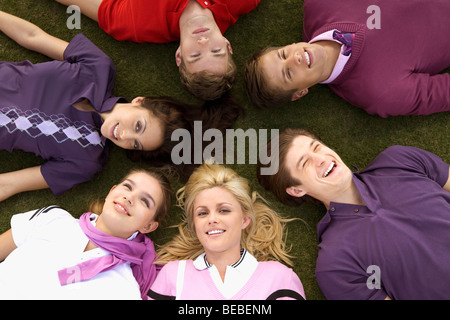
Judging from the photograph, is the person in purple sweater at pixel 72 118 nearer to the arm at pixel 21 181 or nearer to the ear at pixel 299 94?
the arm at pixel 21 181

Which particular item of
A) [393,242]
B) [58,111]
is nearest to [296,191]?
[393,242]

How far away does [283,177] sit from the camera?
2.29 meters

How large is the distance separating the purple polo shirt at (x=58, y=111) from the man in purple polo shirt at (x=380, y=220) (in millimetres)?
1265

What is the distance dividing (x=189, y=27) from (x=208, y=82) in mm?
347

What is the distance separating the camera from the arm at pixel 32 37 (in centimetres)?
245

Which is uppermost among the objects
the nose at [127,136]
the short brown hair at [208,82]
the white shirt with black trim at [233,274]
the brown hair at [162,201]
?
the short brown hair at [208,82]

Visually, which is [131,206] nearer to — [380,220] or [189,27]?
[189,27]

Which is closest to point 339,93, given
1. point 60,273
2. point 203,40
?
point 203,40

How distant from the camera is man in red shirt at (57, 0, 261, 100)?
2.16m

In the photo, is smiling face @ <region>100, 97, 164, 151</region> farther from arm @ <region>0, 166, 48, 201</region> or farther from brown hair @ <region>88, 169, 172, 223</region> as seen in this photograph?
arm @ <region>0, 166, 48, 201</region>

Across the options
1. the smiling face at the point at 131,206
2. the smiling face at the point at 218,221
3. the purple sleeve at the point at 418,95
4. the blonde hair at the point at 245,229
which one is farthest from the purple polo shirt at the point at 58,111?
the purple sleeve at the point at 418,95

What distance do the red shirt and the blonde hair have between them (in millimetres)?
938

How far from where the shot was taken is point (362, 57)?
229 centimetres

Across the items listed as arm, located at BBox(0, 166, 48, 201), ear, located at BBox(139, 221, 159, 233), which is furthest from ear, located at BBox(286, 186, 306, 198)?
arm, located at BBox(0, 166, 48, 201)
